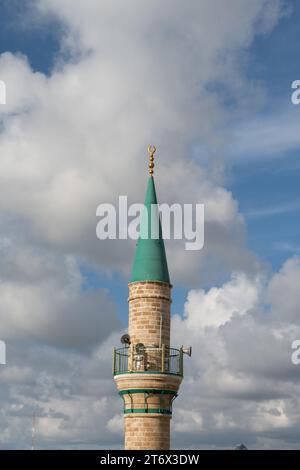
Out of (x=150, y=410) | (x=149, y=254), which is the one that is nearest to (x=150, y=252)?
(x=149, y=254)

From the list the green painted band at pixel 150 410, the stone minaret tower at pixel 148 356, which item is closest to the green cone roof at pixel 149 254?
the stone minaret tower at pixel 148 356

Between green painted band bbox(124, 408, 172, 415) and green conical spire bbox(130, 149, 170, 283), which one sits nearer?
green painted band bbox(124, 408, 172, 415)

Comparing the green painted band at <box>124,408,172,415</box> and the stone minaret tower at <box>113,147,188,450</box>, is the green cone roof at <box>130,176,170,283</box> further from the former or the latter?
the green painted band at <box>124,408,172,415</box>

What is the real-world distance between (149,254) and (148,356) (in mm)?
6496

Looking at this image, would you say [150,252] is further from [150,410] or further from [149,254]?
[150,410]

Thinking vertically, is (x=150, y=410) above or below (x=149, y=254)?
below

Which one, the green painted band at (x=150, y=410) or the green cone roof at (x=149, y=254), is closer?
the green painted band at (x=150, y=410)

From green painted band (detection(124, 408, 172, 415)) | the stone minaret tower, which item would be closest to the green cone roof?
the stone minaret tower

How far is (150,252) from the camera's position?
56.5m

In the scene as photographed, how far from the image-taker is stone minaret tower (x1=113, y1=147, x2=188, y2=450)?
53.7 metres

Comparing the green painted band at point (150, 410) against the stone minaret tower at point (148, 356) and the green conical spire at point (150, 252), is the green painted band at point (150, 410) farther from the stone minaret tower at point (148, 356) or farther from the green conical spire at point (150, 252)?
the green conical spire at point (150, 252)

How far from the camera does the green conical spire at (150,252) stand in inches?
2203
